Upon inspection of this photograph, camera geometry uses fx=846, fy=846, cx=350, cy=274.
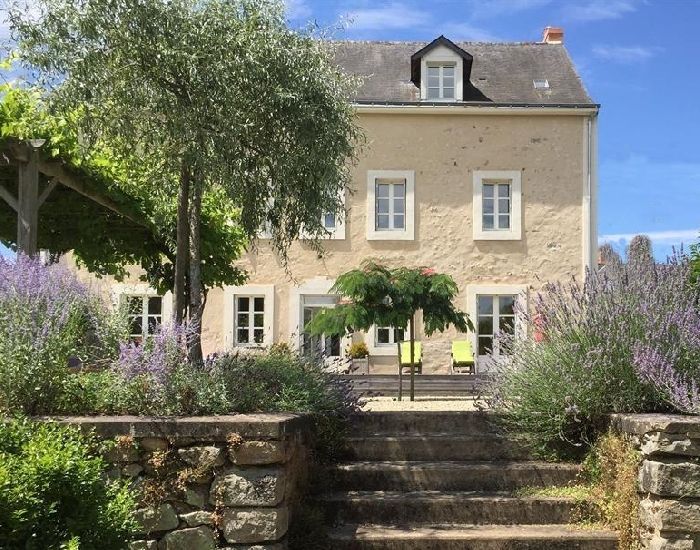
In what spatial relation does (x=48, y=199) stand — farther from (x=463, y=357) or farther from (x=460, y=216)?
(x=460, y=216)

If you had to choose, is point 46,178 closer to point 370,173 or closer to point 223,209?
point 223,209

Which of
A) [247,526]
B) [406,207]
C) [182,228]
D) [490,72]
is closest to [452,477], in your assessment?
[247,526]

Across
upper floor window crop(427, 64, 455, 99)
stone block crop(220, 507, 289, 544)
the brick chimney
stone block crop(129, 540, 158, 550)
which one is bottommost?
stone block crop(129, 540, 158, 550)

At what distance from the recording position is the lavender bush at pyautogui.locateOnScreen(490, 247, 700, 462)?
536 cm

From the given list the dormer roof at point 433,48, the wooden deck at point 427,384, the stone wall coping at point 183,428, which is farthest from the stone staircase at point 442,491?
the dormer roof at point 433,48

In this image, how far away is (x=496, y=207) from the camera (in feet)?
58.3

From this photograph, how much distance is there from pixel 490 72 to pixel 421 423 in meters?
13.7

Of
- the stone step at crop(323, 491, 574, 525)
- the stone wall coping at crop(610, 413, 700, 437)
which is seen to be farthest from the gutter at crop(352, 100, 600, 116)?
the stone wall coping at crop(610, 413, 700, 437)

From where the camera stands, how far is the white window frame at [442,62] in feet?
58.5

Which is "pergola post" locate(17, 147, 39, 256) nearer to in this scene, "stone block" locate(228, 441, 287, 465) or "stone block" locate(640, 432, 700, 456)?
"stone block" locate(228, 441, 287, 465)

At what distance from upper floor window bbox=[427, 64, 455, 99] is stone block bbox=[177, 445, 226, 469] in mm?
14349

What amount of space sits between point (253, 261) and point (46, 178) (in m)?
8.03

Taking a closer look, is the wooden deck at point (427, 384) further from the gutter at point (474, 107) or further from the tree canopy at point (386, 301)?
the gutter at point (474, 107)

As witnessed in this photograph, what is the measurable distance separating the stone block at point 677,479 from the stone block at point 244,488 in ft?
6.97
